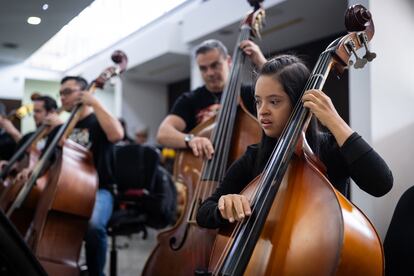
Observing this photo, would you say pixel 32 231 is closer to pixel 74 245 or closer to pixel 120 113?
pixel 74 245

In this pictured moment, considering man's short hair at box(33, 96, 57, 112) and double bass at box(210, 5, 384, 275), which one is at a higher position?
man's short hair at box(33, 96, 57, 112)

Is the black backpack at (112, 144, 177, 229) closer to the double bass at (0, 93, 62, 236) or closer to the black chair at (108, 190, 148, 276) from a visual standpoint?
the black chair at (108, 190, 148, 276)

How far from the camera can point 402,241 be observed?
1.50 meters

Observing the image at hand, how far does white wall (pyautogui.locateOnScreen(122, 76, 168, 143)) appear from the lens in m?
7.39

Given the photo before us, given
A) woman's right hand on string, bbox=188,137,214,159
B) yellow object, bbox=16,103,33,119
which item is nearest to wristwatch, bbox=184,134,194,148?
woman's right hand on string, bbox=188,137,214,159

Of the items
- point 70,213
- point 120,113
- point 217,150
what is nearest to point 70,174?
point 70,213

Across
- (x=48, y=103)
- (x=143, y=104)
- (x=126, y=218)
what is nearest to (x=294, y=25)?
(x=48, y=103)

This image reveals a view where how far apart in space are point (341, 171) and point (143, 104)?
668cm

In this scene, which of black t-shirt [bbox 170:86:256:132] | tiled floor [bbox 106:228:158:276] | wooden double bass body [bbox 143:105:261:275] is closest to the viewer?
wooden double bass body [bbox 143:105:261:275]

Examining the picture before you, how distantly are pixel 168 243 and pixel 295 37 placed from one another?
3.46 meters

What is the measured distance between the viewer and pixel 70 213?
1.93m

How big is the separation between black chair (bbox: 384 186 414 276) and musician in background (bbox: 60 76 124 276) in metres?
1.35

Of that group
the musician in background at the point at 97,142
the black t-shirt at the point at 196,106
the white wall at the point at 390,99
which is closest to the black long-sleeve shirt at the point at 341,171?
the black t-shirt at the point at 196,106

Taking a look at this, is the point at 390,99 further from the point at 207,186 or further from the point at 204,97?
the point at 207,186
